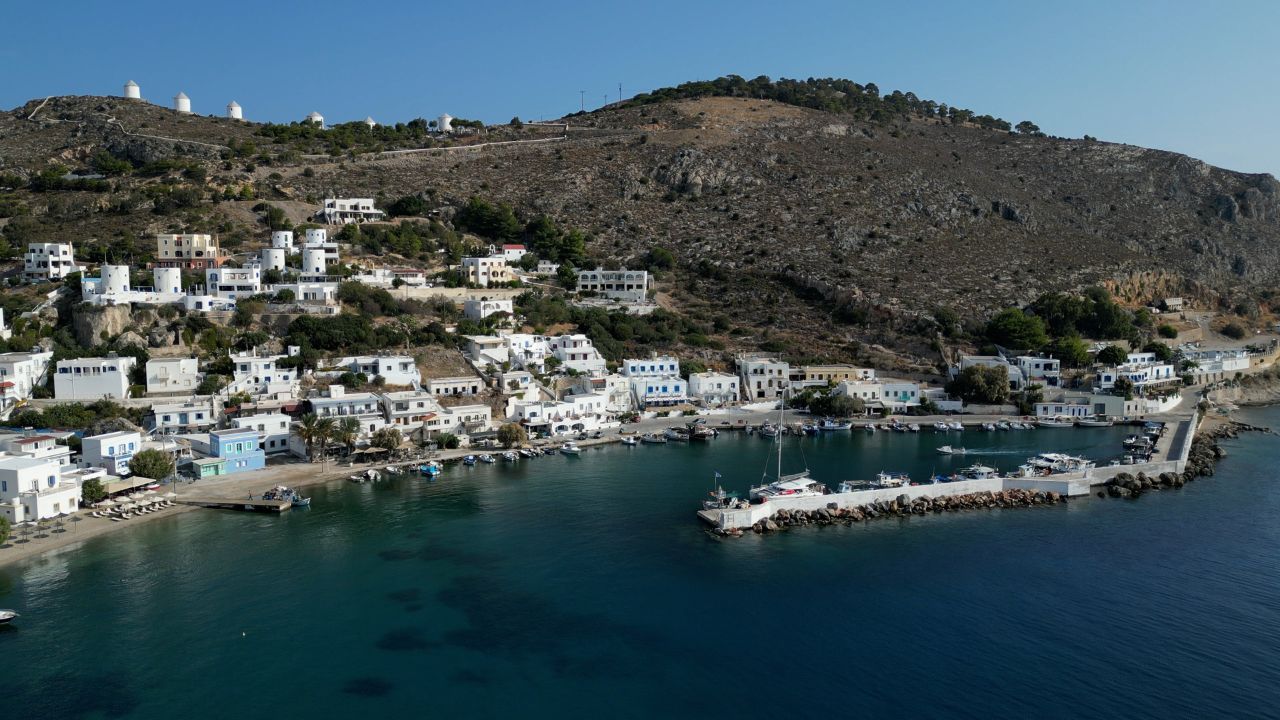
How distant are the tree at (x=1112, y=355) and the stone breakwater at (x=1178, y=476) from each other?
38.8ft

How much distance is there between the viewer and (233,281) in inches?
2034

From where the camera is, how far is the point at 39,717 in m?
18.5

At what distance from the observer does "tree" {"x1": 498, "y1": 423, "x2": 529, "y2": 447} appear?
41219 mm

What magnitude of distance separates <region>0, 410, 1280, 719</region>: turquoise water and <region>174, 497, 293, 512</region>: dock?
30.3 inches

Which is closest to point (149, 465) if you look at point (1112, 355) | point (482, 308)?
point (482, 308)

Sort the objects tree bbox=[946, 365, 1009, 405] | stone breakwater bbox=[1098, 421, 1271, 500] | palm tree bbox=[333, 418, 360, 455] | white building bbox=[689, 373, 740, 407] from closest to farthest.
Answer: stone breakwater bbox=[1098, 421, 1271, 500], palm tree bbox=[333, 418, 360, 455], tree bbox=[946, 365, 1009, 405], white building bbox=[689, 373, 740, 407]

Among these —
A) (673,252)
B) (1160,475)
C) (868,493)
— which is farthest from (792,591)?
(673,252)

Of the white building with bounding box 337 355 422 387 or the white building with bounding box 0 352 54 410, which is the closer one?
the white building with bounding box 0 352 54 410

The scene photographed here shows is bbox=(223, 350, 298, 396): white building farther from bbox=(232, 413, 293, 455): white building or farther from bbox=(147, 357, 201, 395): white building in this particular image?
bbox=(232, 413, 293, 455): white building

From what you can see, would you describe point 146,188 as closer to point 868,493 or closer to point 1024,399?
point 868,493

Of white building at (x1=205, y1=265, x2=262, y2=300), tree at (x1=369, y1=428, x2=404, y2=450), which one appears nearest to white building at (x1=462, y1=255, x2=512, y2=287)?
white building at (x1=205, y1=265, x2=262, y2=300)

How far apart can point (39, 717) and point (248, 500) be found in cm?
1392

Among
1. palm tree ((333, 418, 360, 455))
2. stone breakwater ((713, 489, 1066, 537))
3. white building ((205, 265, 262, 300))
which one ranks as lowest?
stone breakwater ((713, 489, 1066, 537))

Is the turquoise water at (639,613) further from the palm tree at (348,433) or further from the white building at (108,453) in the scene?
the white building at (108,453)
